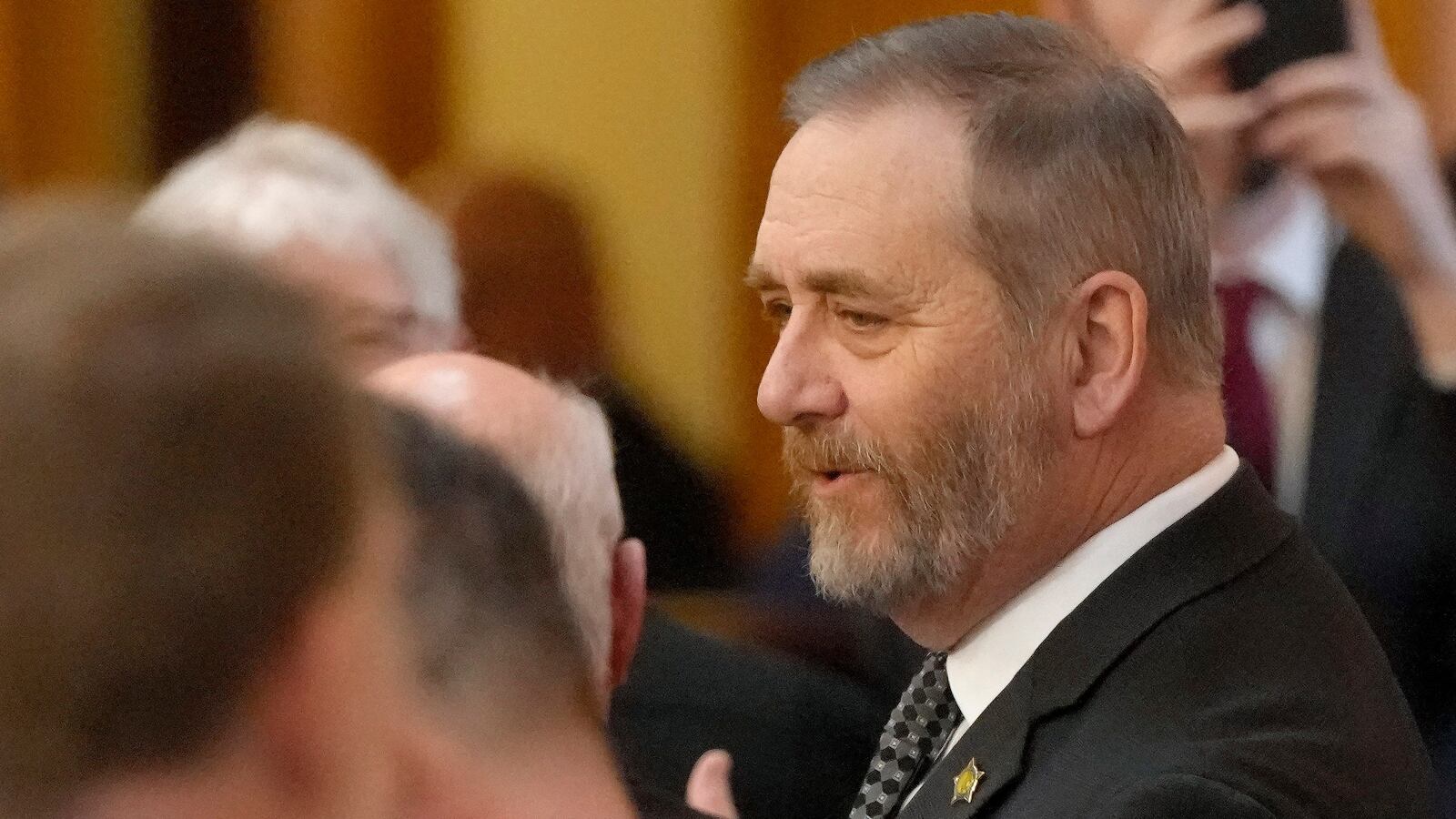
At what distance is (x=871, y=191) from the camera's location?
138cm

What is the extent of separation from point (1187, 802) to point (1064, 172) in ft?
1.58

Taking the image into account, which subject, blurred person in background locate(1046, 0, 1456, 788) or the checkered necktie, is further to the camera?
blurred person in background locate(1046, 0, 1456, 788)

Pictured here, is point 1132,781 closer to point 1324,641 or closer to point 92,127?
point 1324,641

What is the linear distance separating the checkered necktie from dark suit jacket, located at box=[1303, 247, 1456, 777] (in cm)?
76

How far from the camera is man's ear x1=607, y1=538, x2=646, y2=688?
4.20 feet

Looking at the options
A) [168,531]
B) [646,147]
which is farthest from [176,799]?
[646,147]

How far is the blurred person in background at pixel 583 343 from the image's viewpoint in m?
2.43

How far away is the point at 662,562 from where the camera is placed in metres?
2.46

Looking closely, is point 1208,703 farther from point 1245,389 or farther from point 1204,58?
point 1204,58

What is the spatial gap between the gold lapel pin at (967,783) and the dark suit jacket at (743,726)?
56cm

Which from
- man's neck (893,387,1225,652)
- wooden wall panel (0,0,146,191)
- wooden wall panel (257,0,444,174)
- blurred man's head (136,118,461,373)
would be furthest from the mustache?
wooden wall panel (0,0,146,191)

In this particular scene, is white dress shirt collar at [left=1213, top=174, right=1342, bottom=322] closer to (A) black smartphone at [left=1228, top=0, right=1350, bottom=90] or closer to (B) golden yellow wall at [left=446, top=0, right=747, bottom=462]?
(A) black smartphone at [left=1228, top=0, right=1350, bottom=90]

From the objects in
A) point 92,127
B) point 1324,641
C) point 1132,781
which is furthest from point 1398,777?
point 92,127

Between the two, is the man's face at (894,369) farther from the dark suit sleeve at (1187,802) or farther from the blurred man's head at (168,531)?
the blurred man's head at (168,531)
